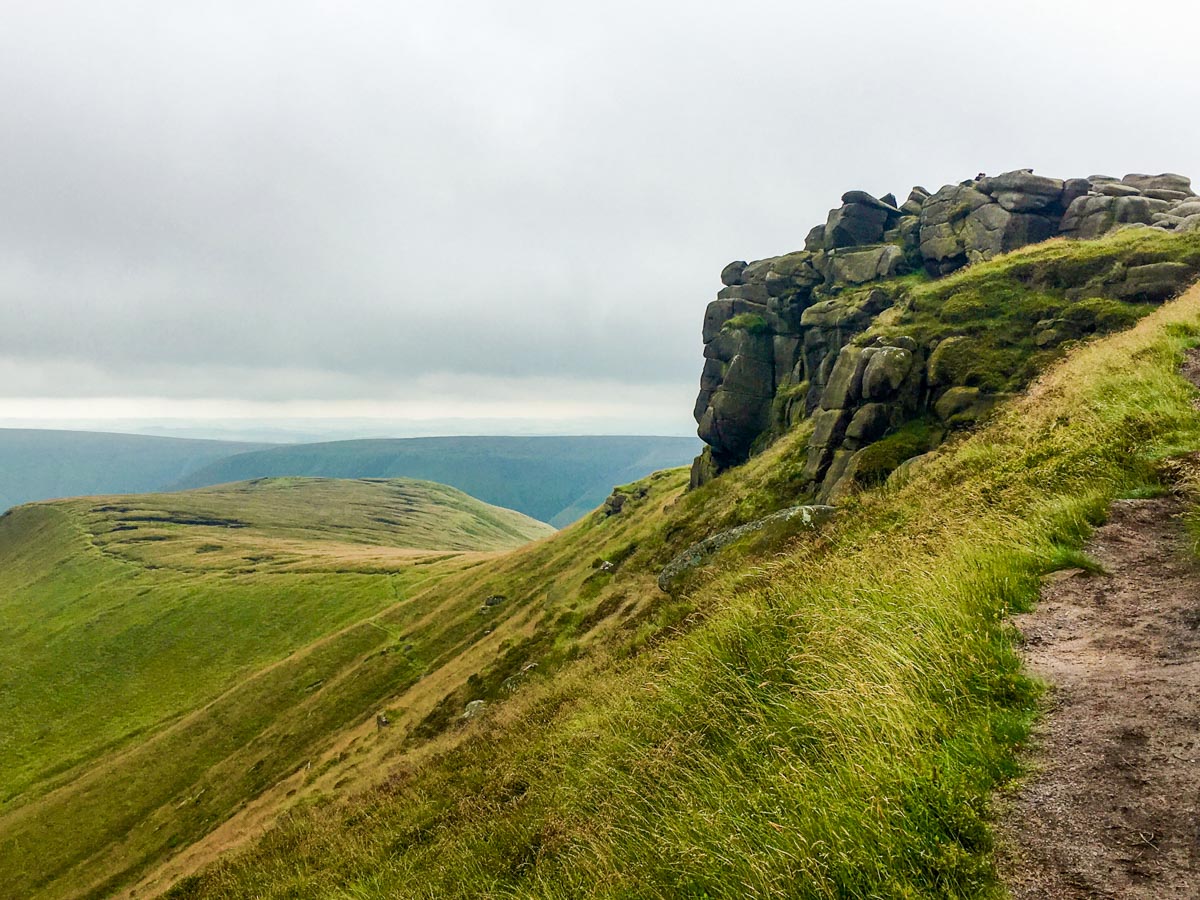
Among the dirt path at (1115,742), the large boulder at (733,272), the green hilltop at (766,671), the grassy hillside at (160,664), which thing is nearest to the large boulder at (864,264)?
the green hilltop at (766,671)

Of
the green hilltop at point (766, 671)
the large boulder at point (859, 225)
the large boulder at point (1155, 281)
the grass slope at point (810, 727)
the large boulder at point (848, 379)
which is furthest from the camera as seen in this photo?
the large boulder at point (859, 225)

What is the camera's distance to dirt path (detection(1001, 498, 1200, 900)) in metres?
4.27

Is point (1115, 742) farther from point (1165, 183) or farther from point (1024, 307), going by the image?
point (1165, 183)

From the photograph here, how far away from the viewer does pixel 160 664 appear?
4365 inches

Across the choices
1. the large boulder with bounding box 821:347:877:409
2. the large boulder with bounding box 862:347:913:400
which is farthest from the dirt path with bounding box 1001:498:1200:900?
the large boulder with bounding box 821:347:877:409

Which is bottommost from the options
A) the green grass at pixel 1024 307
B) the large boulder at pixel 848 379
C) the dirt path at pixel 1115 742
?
the dirt path at pixel 1115 742

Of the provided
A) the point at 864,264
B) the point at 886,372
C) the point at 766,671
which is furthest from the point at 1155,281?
the point at 766,671

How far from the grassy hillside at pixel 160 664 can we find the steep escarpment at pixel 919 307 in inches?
2188

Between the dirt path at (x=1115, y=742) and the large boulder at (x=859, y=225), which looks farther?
the large boulder at (x=859, y=225)

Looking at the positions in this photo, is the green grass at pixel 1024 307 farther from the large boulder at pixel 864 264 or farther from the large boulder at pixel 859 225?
the large boulder at pixel 859 225

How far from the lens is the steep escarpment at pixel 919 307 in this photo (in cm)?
3039

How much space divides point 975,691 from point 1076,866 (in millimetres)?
2267

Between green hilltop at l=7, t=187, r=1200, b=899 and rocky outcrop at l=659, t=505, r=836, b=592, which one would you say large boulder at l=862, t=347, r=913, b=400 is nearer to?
green hilltop at l=7, t=187, r=1200, b=899

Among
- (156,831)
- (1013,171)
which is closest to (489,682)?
(156,831)
